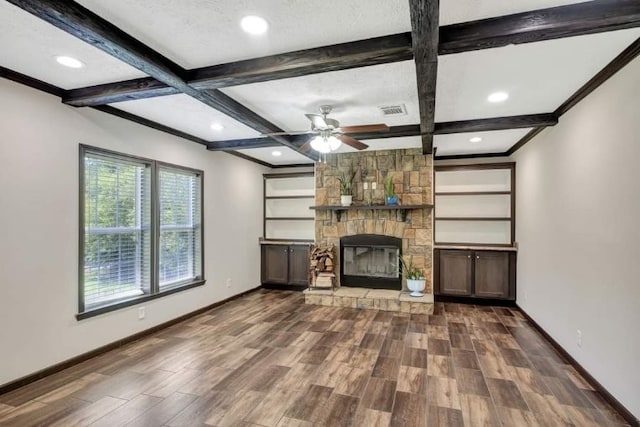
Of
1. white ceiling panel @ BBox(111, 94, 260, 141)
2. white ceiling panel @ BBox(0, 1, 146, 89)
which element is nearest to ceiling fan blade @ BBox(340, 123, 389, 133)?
white ceiling panel @ BBox(111, 94, 260, 141)

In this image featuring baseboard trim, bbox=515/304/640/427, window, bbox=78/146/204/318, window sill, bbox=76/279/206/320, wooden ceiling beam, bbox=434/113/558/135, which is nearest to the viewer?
baseboard trim, bbox=515/304/640/427

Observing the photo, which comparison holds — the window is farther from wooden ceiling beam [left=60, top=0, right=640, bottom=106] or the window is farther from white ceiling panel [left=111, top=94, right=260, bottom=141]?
wooden ceiling beam [left=60, top=0, right=640, bottom=106]

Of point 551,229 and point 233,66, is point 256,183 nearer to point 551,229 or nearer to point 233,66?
point 233,66

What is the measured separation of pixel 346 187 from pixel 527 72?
345cm

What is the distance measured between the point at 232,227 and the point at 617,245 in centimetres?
511

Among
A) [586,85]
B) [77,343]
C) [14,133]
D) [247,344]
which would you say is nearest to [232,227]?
[247,344]

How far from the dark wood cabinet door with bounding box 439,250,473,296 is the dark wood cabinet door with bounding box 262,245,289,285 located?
9.57ft

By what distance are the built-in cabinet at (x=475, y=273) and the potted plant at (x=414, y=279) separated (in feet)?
1.80

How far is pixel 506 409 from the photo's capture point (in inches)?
100

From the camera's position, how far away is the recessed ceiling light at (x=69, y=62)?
2535 mm

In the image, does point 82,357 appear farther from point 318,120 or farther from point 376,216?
point 376,216

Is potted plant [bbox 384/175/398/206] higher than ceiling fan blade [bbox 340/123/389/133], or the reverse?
ceiling fan blade [bbox 340/123/389/133]

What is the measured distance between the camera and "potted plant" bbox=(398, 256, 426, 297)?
5.30 metres

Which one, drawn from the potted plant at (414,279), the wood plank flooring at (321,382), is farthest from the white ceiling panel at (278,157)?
the wood plank flooring at (321,382)
